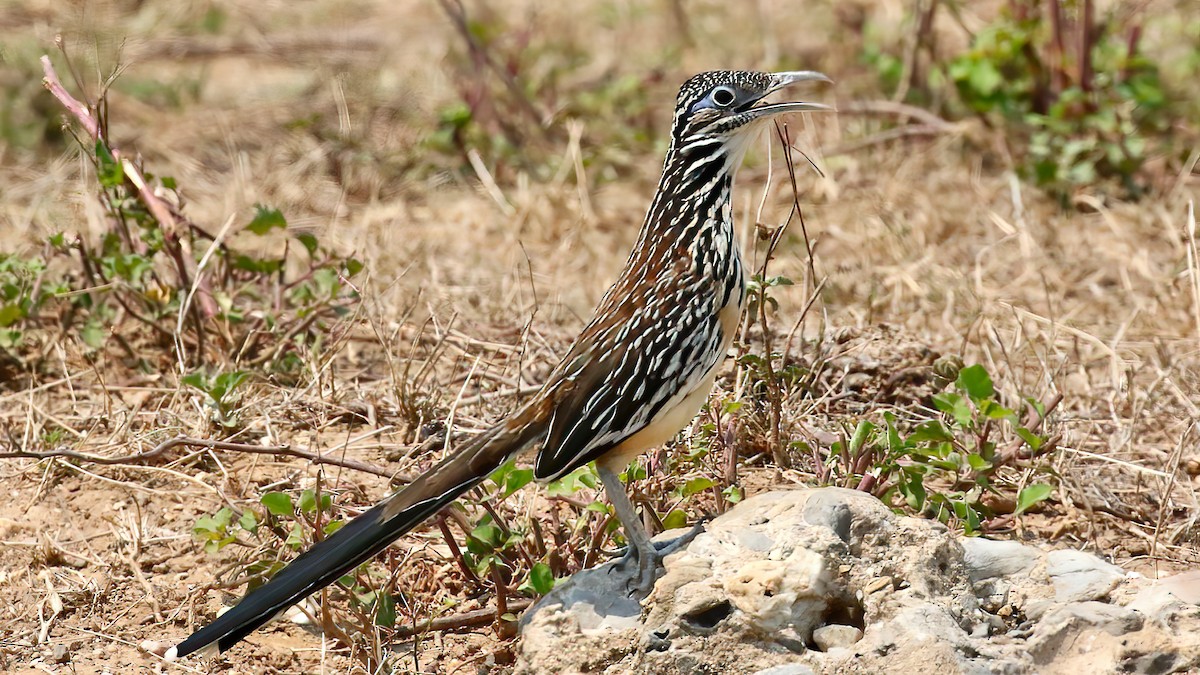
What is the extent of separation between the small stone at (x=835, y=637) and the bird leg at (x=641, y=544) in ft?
1.43

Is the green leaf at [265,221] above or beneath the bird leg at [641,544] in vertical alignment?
above

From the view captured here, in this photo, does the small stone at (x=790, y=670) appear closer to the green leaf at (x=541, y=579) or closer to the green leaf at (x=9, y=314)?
the green leaf at (x=541, y=579)

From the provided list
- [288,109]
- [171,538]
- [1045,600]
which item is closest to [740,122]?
[1045,600]

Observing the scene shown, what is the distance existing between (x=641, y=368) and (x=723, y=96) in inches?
35.3

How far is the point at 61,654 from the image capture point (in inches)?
164

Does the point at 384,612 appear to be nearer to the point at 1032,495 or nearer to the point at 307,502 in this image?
the point at 307,502

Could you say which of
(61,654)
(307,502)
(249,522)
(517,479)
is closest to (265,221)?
(249,522)

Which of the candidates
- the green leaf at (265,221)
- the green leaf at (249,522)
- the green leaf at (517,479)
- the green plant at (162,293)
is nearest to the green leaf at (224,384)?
the green plant at (162,293)

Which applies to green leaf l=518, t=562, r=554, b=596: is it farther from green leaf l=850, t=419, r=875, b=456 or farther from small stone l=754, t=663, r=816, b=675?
green leaf l=850, t=419, r=875, b=456

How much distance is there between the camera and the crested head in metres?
4.23

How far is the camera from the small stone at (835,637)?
139 inches

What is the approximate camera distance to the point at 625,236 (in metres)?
7.49

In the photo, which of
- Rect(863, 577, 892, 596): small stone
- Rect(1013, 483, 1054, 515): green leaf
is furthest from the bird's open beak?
Rect(863, 577, 892, 596): small stone

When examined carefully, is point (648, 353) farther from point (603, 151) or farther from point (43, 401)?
point (603, 151)
